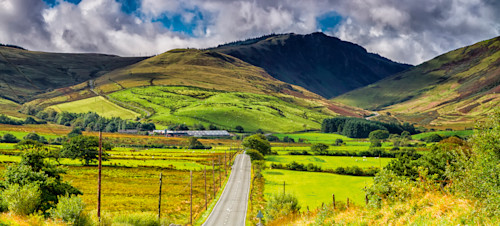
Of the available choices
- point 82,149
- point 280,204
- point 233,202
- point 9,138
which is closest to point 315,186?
point 233,202

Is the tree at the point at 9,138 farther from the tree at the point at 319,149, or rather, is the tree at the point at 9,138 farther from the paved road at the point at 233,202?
the tree at the point at 319,149

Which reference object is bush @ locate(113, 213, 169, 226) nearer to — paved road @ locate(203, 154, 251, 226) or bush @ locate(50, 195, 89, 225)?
bush @ locate(50, 195, 89, 225)

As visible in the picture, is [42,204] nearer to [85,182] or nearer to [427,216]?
[427,216]

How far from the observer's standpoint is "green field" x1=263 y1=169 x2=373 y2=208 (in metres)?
88.1

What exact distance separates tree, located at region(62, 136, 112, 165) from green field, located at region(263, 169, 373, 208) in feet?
197

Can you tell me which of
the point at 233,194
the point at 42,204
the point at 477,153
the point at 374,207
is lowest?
the point at 233,194

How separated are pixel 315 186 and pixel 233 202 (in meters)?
32.7

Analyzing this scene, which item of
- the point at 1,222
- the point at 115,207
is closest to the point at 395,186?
the point at 1,222

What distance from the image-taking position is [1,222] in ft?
81.0

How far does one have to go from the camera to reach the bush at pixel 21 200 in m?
35.5

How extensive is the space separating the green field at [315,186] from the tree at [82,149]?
60.0m

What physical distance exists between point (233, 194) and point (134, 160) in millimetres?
55199

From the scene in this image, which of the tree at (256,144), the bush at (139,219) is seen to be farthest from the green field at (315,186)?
the bush at (139,219)

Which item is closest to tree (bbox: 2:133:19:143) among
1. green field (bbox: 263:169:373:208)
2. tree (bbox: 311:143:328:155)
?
green field (bbox: 263:169:373:208)
